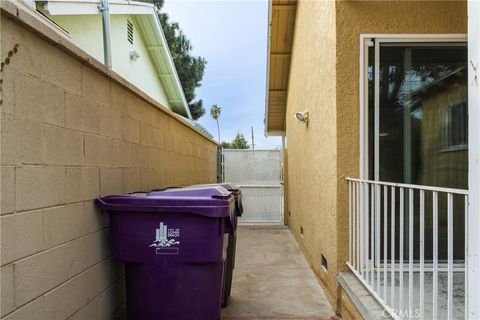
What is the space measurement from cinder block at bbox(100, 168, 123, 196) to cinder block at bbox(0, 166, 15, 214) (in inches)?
40.8

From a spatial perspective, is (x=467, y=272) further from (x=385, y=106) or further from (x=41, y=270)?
(x=385, y=106)

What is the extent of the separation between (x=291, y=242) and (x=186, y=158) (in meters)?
2.89

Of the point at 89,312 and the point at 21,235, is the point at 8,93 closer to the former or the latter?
the point at 21,235

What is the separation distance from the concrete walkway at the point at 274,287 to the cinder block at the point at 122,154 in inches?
73.4

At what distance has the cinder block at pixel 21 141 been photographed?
1833mm

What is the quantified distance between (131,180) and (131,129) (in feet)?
1.64

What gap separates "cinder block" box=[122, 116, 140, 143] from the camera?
135 inches

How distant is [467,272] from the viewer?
1.72 m

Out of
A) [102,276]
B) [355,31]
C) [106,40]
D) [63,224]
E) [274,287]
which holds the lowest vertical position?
[274,287]

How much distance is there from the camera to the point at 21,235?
1.93 meters

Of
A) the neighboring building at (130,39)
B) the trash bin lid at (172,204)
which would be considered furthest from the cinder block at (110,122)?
the neighboring building at (130,39)

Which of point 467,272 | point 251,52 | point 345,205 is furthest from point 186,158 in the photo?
point 251,52

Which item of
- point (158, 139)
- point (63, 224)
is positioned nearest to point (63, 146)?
point (63, 224)

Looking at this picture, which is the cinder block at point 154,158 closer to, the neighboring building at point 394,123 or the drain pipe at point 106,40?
the drain pipe at point 106,40
